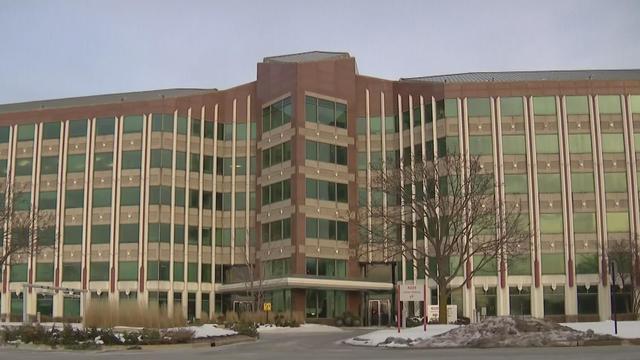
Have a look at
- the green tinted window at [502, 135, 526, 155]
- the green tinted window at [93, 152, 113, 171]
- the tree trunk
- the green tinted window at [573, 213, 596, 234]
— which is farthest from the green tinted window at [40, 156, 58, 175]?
the green tinted window at [573, 213, 596, 234]

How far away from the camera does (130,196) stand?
69.9 meters

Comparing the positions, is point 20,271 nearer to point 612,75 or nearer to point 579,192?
point 579,192

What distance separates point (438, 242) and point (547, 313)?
26.6 m

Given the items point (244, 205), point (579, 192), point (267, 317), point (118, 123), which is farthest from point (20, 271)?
point (579, 192)

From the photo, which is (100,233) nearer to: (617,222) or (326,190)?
(326,190)

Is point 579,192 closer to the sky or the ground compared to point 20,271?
closer to the sky

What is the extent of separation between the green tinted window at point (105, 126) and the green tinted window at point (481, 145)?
31.6 m

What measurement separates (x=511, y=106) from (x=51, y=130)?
135 ft

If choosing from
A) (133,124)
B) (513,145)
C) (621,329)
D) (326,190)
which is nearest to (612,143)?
(513,145)

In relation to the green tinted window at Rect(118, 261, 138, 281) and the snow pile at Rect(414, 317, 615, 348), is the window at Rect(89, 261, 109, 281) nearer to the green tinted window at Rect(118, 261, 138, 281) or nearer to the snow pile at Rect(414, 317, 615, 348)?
the green tinted window at Rect(118, 261, 138, 281)

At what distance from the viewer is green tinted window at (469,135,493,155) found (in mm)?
65250

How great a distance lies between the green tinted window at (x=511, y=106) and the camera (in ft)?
216

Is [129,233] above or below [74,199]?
below

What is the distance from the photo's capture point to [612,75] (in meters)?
73.2
